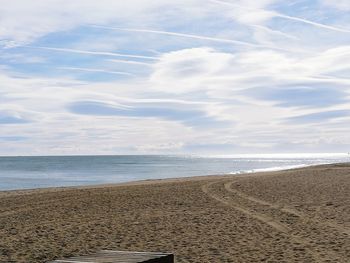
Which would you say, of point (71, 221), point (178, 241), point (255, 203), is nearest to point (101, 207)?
point (71, 221)

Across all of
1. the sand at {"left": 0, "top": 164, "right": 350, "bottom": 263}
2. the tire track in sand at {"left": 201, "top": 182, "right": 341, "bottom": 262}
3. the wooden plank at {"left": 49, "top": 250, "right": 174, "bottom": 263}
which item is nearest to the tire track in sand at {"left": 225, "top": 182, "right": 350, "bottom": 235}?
the sand at {"left": 0, "top": 164, "right": 350, "bottom": 263}

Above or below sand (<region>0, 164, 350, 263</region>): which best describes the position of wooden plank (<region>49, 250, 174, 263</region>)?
above

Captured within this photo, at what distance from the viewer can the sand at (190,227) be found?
10391 millimetres

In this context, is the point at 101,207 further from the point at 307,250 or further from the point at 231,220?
the point at 307,250

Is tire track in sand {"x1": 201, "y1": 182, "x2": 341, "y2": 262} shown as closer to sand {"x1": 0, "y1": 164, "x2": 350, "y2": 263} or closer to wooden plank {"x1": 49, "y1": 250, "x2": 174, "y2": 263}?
sand {"x1": 0, "y1": 164, "x2": 350, "y2": 263}

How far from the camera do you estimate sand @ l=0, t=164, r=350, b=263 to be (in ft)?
34.1

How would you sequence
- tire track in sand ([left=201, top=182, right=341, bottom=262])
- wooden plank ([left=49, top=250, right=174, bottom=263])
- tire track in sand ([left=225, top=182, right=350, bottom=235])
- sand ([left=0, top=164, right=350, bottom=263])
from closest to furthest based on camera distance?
1. wooden plank ([left=49, top=250, right=174, bottom=263])
2. tire track in sand ([left=201, top=182, right=341, bottom=262])
3. sand ([left=0, top=164, right=350, bottom=263])
4. tire track in sand ([left=225, top=182, right=350, bottom=235])

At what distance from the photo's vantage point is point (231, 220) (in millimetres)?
14602

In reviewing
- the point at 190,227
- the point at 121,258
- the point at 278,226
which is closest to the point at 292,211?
the point at 278,226

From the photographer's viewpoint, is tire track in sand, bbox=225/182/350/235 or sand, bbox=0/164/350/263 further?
tire track in sand, bbox=225/182/350/235

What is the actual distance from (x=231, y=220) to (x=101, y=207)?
6154 millimetres

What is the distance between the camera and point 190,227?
13617mm

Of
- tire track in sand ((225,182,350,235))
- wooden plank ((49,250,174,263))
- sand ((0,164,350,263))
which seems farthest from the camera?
tire track in sand ((225,182,350,235))

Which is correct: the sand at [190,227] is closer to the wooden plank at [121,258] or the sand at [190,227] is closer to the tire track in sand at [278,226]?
the tire track in sand at [278,226]
